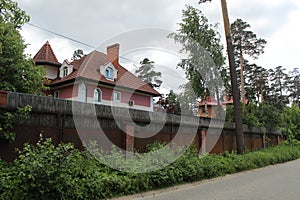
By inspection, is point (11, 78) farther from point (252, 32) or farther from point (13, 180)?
point (252, 32)

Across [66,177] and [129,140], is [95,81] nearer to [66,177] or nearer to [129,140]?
[129,140]

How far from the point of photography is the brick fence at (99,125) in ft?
21.1

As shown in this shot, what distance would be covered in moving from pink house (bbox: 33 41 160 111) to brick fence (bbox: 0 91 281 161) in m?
10.6

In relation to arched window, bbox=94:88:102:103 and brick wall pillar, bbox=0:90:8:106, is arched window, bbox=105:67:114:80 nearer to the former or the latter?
arched window, bbox=94:88:102:103

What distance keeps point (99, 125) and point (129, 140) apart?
1.30 meters

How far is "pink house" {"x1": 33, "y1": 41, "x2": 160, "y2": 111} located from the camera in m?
21.0

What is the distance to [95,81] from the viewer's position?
69.4 feet

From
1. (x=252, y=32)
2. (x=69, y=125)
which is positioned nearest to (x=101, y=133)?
(x=69, y=125)

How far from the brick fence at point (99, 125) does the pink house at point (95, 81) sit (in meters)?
10.6

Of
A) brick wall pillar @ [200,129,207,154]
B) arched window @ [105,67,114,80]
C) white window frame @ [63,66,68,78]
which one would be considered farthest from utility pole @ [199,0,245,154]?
white window frame @ [63,66,68,78]

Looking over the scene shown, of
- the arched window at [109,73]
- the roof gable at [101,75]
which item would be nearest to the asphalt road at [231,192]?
the roof gable at [101,75]

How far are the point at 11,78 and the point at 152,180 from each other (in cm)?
487

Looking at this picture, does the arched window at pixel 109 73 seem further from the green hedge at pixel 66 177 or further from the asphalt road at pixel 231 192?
the asphalt road at pixel 231 192

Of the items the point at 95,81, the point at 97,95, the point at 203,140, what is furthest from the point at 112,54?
the point at 203,140
